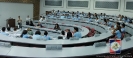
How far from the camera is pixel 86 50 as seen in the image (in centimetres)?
418

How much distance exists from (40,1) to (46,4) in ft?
2.44

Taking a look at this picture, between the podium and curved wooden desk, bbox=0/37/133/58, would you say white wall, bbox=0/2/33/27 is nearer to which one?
the podium

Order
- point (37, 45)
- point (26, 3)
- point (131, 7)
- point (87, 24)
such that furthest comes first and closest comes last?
point (26, 3)
point (131, 7)
point (87, 24)
point (37, 45)

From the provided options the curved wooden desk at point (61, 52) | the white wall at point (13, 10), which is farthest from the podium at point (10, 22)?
the curved wooden desk at point (61, 52)

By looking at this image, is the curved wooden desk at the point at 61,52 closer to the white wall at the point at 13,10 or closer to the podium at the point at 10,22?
the podium at the point at 10,22

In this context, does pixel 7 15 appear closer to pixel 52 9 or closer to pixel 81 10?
pixel 52 9

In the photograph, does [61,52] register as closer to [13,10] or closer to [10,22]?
[10,22]

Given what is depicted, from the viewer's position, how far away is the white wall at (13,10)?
16.2m

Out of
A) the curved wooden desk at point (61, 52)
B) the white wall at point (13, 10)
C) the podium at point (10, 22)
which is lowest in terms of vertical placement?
the curved wooden desk at point (61, 52)

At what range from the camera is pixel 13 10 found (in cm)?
1723

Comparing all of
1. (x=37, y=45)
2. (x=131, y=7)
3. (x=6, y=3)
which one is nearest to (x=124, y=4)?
(x=131, y=7)

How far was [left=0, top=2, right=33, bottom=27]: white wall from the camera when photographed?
1623 centimetres

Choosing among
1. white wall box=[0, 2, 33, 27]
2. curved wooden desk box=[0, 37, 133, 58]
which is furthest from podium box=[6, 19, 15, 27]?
curved wooden desk box=[0, 37, 133, 58]

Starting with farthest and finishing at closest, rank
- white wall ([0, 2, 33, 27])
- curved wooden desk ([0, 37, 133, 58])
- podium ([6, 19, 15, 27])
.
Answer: white wall ([0, 2, 33, 27])
podium ([6, 19, 15, 27])
curved wooden desk ([0, 37, 133, 58])
